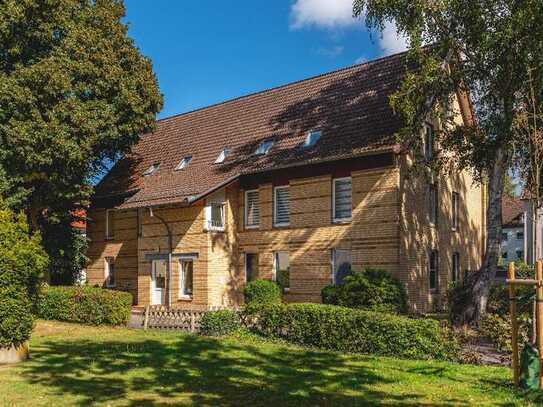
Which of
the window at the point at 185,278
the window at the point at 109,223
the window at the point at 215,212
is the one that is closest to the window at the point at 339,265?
the window at the point at 215,212

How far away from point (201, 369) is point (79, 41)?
1937 cm

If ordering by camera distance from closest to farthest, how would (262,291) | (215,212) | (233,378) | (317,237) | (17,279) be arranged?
(233,378) → (17,279) → (317,237) → (262,291) → (215,212)

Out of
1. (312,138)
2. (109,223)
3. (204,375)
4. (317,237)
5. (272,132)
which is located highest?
(272,132)

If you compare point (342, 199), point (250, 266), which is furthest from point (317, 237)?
point (250, 266)

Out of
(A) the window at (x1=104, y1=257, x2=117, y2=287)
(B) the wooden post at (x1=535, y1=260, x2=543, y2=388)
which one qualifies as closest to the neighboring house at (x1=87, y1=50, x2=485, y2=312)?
(A) the window at (x1=104, y1=257, x2=117, y2=287)

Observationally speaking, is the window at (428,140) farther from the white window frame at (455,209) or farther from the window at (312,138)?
the window at (312,138)

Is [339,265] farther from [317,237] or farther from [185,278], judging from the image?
[185,278]

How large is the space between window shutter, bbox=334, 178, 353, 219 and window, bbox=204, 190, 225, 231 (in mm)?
5771

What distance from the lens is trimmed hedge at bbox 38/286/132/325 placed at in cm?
2125

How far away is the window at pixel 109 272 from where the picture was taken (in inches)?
1315

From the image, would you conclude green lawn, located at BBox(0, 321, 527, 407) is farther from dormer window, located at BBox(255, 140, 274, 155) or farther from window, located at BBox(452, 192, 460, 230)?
window, located at BBox(452, 192, 460, 230)

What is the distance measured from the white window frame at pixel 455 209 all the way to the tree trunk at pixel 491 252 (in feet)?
26.9

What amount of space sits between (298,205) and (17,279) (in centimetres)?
1418

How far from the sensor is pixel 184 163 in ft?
102
